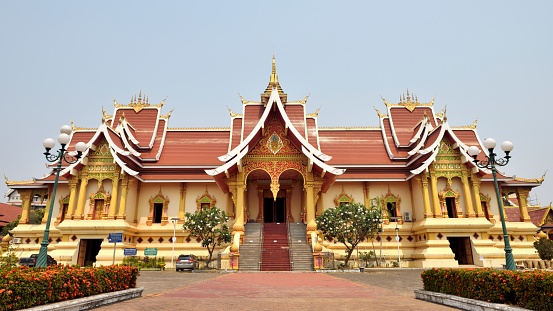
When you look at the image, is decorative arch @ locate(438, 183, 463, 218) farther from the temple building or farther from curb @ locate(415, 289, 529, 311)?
curb @ locate(415, 289, 529, 311)

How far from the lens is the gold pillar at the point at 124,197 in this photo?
64.6ft

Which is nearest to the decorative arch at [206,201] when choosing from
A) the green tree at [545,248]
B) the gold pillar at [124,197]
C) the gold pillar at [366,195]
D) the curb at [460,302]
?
the gold pillar at [124,197]

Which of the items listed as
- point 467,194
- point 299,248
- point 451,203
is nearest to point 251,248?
point 299,248

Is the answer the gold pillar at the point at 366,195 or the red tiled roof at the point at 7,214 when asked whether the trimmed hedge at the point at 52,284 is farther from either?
the red tiled roof at the point at 7,214

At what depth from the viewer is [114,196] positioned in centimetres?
1989

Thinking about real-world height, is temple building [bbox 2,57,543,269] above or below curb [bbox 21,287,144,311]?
above

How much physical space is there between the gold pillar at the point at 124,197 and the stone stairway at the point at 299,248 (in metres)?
9.28

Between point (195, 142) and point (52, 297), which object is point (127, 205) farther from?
point (52, 297)

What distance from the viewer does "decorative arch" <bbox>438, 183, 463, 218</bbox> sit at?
20.1m

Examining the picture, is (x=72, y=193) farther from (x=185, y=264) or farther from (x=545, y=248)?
(x=545, y=248)

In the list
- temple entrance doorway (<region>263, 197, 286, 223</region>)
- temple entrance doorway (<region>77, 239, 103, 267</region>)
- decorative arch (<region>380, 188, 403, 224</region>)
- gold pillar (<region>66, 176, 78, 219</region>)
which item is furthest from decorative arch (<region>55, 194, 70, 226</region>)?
decorative arch (<region>380, 188, 403, 224</region>)

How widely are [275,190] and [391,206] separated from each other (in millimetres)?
8045

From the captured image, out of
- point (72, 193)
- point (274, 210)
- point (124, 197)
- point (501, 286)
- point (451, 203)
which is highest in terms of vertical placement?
point (72, 193)

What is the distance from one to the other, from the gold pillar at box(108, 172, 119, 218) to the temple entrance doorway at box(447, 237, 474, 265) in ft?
63.8
